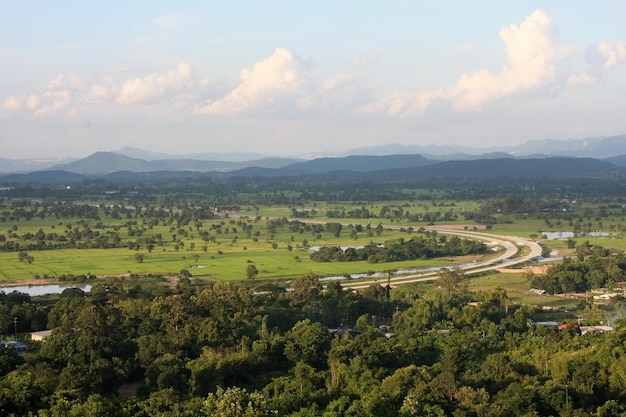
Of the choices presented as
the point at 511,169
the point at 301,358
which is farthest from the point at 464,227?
the point at 511,169

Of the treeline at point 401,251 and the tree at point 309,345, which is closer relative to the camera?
the tree at point 309,345

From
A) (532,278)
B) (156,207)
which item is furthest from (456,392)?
(156,207)

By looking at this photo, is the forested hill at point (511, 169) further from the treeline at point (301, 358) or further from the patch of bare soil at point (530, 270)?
the treeline at point (301, 358)

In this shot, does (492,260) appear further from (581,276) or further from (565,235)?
(565,235)

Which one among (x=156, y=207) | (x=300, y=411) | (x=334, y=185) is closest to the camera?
(x=300, y=411)

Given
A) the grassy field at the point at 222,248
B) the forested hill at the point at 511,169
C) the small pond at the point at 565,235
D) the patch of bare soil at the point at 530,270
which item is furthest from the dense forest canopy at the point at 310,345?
the forested hill at the point at 511,169

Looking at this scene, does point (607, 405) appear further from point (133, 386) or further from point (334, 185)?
point (334, 185)
